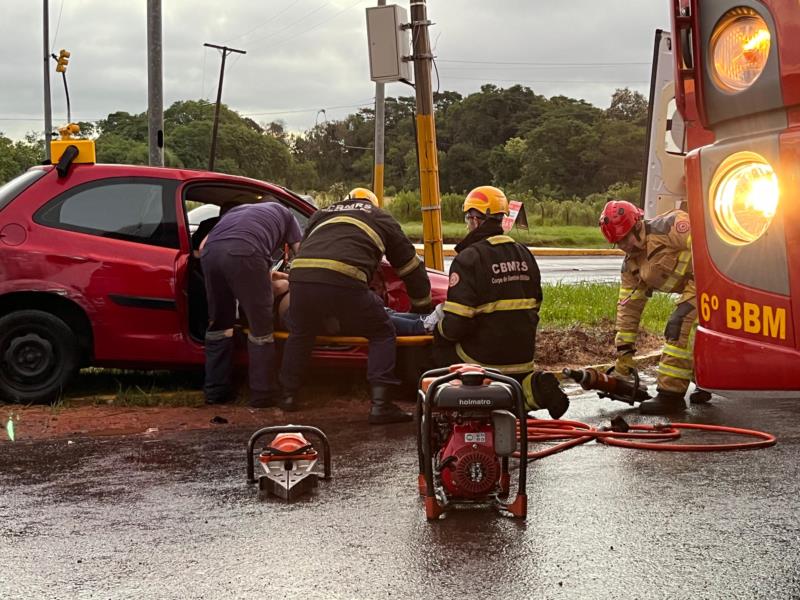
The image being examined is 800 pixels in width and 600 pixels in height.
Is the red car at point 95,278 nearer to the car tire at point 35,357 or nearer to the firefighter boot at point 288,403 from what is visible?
the car tire at point 35,357

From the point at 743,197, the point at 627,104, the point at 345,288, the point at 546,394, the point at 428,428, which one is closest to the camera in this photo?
the point at 743,197

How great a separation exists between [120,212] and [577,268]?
17.3 m

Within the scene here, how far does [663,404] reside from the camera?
7.38 metres

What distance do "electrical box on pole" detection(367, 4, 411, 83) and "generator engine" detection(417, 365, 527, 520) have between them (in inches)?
198

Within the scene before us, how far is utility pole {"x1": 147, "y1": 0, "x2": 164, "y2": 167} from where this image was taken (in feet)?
38.6

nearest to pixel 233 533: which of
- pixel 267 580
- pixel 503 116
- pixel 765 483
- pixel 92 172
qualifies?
pixel 267 580

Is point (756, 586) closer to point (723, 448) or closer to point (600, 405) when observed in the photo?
point (723, 448)

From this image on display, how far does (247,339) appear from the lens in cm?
Result: 770

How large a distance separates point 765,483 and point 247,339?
12.5 feet

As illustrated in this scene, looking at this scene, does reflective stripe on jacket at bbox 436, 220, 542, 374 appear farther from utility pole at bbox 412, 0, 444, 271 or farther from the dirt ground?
utility pole at bbox 412, 0, 444, 271

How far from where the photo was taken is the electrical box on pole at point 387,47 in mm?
9328

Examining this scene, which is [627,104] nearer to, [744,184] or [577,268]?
[577,268]

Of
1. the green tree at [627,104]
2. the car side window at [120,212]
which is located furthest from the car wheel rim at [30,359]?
the green tree at [627,104]

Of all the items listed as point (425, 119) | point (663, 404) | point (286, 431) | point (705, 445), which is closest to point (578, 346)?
point (663, 404)
